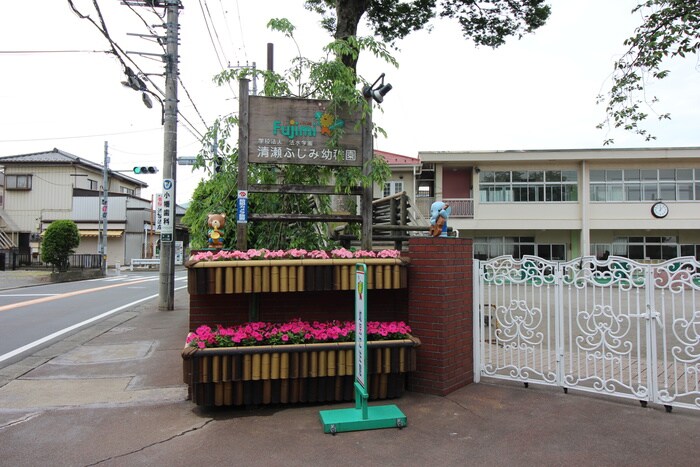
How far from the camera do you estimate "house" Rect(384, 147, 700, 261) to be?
24.8 metres

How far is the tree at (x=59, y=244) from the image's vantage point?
23469mm

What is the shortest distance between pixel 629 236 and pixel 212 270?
2721 cm

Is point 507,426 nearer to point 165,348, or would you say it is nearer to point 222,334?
point 222,334

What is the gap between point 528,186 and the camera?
25.9 meters

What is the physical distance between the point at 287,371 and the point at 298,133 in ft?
9.27

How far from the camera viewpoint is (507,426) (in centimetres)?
415

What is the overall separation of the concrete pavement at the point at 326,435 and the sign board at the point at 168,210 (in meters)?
7.64

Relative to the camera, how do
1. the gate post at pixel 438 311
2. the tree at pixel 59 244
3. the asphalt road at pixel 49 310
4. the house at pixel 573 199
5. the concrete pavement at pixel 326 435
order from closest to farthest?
the concrete pavement at pixel 326 435 < the gate post at pixel 438 311 < the asphalt road at pixel 49 310 < the tree at pixel 59 244 < the house at pixel 573 199

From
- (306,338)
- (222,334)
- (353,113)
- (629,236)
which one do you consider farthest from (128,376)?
(629,236)

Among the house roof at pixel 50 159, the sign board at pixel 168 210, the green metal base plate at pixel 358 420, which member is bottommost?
the green metal base plate at pixel 358 420

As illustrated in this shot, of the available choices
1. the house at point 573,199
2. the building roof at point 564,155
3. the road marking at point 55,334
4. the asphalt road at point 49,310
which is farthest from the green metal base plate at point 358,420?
the building roof at point 564,155

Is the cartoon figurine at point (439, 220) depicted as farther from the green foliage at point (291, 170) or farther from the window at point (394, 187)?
A: the window at point (394, 187)

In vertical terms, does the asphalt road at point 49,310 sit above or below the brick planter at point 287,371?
below

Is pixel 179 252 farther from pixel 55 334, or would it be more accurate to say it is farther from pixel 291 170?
pixel 291 170
